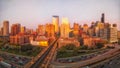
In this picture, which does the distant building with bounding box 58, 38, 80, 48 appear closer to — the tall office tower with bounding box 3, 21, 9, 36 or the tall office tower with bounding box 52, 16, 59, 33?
the tall office tower with bounding box 52, 16, 59, 33

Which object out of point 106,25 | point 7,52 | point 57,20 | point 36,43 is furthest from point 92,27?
point 7,52

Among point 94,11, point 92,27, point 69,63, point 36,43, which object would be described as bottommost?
point 69,63

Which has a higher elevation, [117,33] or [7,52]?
[117,33]

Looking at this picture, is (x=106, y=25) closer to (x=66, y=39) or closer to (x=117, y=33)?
(x=117, y=33)

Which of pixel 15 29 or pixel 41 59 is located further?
pixel 15 29

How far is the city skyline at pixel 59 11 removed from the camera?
150 inches

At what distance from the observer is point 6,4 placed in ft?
12.9

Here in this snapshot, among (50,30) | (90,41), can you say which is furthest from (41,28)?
(90,41)

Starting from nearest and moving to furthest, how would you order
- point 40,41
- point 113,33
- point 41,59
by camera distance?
point 41,59, point 40,41, point 113,33

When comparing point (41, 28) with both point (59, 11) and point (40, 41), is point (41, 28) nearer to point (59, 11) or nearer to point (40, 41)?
point (40, 41)

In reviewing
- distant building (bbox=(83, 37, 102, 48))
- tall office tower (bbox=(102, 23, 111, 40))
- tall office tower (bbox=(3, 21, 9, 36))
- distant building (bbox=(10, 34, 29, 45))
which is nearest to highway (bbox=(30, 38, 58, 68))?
distant building (bbox=(10, 34, 29, 45))

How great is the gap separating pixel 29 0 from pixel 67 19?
686mm

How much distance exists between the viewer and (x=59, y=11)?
12.5 ft

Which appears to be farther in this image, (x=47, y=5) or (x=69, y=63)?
(x=47, y=5)
